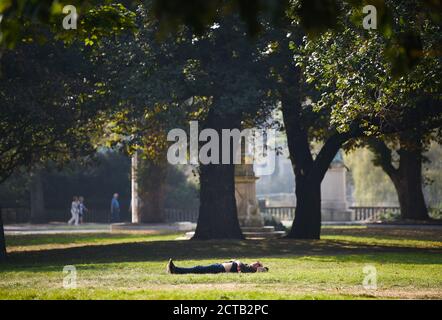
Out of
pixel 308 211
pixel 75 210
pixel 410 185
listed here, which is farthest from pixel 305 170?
pixel 75 210

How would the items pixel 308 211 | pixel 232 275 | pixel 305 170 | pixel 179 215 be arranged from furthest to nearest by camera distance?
pixel 179 215 → pixel 305 170 → pixel 308 211 → pixel 232 275

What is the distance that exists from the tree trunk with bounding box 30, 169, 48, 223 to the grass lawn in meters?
24.8

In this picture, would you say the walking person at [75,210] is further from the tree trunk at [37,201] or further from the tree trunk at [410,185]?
the tree trunk at [410,185]

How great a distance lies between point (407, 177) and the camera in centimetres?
4362

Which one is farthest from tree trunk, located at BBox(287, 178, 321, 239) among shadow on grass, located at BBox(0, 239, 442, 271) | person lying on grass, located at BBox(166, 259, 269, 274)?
person lying on grass, located at BBox(166, 259, 269, 274)

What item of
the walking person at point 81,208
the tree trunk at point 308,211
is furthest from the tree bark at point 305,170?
the walking person at point 81,208

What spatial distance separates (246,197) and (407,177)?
9.98m

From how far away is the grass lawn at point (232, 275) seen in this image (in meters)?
13.5

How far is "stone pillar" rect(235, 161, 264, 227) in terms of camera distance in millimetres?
37062

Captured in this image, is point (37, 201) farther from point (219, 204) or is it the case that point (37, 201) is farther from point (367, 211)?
point (219, 204)

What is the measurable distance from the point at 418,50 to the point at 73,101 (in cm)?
2147

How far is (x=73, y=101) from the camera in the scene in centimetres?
2781
